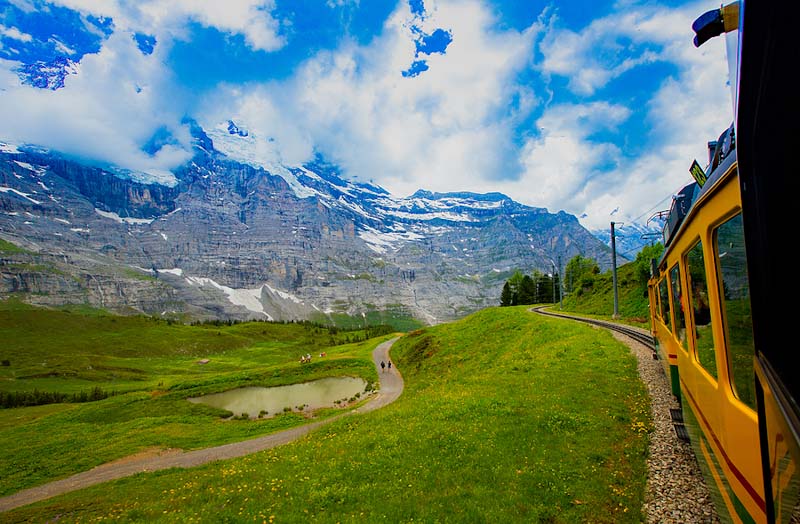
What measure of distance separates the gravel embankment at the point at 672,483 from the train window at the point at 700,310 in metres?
3.65

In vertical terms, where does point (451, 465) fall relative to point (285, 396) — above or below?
above

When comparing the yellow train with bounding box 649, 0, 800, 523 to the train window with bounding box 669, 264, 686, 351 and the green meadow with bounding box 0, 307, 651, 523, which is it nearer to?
the train window with bounding box 669, 264, 686, 351

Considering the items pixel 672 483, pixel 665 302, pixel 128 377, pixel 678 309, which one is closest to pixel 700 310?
pixel 678 309

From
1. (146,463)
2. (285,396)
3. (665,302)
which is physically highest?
(665,302)

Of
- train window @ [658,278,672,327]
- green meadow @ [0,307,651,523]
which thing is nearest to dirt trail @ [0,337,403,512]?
green meadow @ [0,307,651,523]

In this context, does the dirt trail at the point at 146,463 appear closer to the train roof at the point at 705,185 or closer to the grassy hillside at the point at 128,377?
the grassy hillside at the point at 128,377

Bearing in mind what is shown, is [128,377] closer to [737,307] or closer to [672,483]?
[672,483]

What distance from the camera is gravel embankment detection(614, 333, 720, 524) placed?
8.26 m

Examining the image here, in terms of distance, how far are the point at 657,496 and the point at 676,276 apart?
529cm

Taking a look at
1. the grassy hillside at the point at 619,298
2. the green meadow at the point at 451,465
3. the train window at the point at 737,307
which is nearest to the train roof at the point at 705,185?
the train window at the point at 737,307

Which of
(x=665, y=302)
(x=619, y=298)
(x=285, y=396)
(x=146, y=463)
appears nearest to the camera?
(x=665, y=302)

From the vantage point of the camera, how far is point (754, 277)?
2.82 metres

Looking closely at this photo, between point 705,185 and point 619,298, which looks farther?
point 619,298

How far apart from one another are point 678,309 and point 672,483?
4.31 meters
